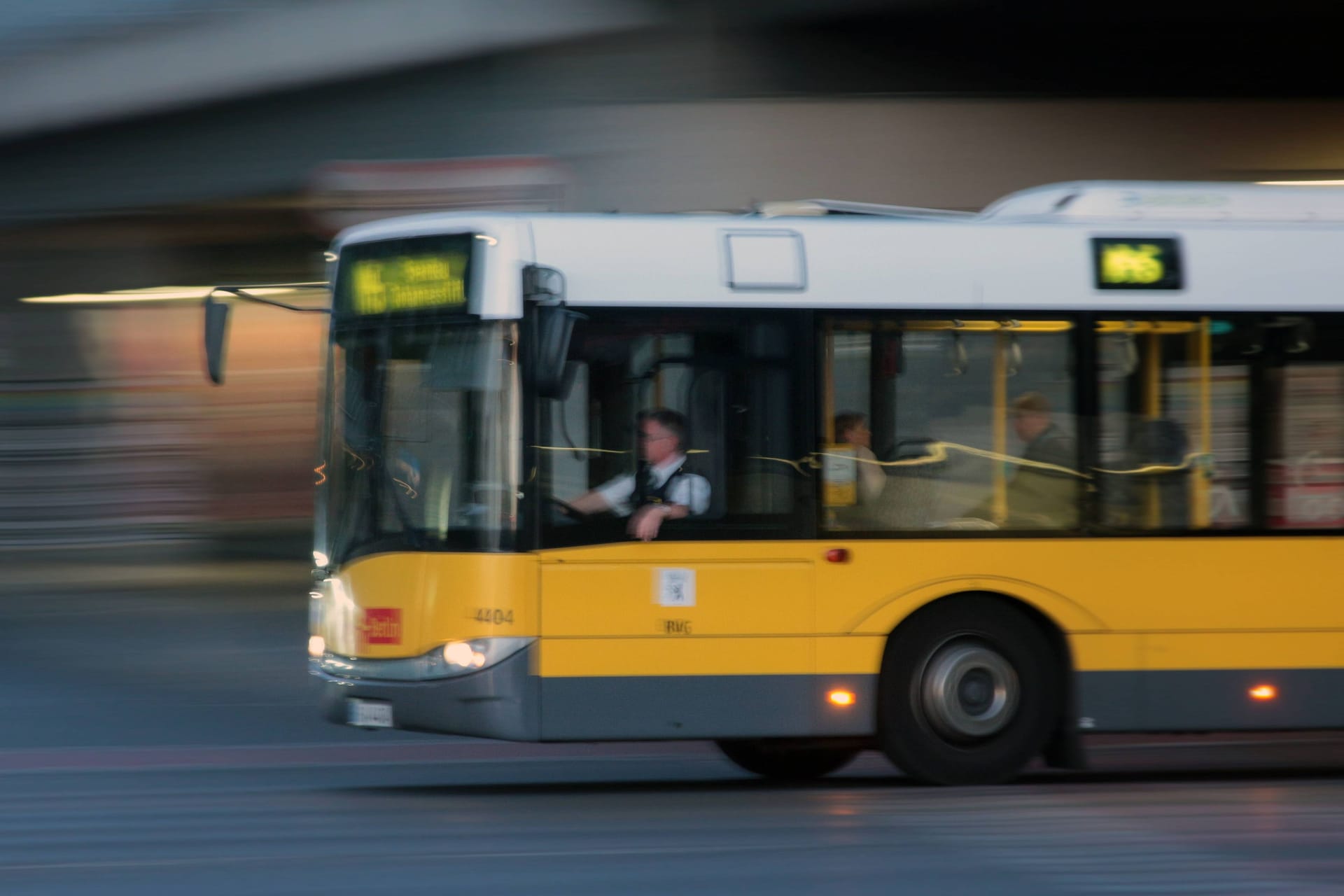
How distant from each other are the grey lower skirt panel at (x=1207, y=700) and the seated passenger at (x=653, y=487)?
6.84 ft

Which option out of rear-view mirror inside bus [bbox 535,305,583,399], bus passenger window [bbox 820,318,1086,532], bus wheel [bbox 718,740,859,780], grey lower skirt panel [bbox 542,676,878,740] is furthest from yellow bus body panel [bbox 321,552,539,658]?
bus wheel [bbox 718,740,859,780]

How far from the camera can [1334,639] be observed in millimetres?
9328

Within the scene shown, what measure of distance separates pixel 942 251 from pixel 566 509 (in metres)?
2.15

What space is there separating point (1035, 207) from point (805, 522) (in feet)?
7.17

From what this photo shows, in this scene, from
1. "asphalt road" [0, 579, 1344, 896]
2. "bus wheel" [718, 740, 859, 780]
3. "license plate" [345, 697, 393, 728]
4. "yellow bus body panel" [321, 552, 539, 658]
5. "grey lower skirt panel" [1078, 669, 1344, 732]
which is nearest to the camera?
"asphalt road" [0, 579, 1344, 896]

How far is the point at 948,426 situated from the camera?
29.7 ft

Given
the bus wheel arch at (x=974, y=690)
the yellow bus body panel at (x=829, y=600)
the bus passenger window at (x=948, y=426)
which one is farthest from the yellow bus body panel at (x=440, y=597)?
the bus wheel arch at (x=974, y=690)

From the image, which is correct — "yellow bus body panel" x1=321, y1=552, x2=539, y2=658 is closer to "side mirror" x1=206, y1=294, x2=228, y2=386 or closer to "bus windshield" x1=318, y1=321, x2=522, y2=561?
"bus windshield" x1=318, y1=321, x2=522, y2=561

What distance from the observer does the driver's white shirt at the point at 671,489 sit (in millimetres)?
8688

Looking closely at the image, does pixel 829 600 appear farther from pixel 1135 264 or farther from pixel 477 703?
pixel 1135 264

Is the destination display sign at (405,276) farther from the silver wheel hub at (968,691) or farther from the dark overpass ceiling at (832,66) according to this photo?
the dark overpass ceiling at (832,66)

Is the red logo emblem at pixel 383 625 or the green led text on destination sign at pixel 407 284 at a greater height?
the green led text on destination sign at pixel 407 284

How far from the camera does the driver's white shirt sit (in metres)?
8.69

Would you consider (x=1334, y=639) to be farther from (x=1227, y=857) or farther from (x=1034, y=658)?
(x=1227, y=857)
